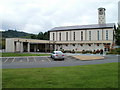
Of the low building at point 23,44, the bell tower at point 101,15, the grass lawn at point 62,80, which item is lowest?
the grass lawn at point 62,80

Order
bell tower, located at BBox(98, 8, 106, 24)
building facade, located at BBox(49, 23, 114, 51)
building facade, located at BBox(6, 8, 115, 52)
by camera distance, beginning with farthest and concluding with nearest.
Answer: bell tower, located at BBox(98, 8, 106, 24) < building facade, located at BBox(49, 23, 114, 51) < building facade, located at BBox(6, 8, 115, 52)

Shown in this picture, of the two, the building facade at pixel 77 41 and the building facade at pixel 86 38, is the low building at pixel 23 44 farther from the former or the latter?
the building facade at pixel 86 38

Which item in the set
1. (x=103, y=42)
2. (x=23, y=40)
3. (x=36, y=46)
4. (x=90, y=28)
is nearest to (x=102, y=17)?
(x=90, y=28)

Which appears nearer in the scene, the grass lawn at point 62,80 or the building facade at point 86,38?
the grass lawn at point 62,80

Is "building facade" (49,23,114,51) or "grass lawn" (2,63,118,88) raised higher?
"building facade" (49,23,114,51)

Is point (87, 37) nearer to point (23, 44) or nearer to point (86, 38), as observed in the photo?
point (86, 38)

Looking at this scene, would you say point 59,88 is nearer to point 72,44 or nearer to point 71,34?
point 72,44

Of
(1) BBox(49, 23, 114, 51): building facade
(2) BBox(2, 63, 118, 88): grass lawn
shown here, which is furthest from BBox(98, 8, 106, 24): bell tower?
(2) BBox(2, 63, 118, 88): grass lawn

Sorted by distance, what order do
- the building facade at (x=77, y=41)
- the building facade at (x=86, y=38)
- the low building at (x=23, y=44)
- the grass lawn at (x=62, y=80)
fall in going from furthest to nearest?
the building facade at (x=86, y=38)
the building facade at (x=77, y=41)
the low building at (x=23, y=44)
the grass lawn at (x=62, y=80)

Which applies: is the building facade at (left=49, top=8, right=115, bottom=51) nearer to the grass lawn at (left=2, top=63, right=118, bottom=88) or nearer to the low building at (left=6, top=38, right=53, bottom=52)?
the low building at (left=6, top=38, right=53, bottom=52)

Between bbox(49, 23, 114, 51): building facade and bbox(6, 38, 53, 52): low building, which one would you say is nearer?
bbox(6, 38, 53, 52): low building

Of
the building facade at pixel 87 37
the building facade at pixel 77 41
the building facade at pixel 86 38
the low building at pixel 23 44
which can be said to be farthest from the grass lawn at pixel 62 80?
the building facade at pixel 86 38

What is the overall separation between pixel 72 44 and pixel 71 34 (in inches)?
255

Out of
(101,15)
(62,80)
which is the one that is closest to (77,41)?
(101,15)
